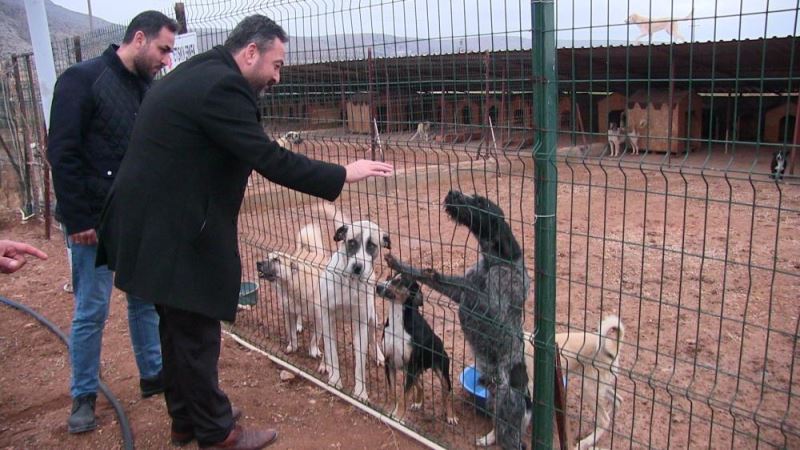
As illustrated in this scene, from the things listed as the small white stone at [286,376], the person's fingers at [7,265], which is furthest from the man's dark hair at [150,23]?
the small white stone at [286,376]

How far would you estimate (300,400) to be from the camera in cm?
393

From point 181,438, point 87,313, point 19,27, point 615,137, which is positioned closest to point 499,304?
point 181,438

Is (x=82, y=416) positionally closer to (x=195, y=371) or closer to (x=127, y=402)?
(x=127, y=402)

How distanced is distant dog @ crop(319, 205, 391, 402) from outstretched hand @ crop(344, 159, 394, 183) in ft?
4.42

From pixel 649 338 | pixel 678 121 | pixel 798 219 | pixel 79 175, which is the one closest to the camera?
pixel 79 175

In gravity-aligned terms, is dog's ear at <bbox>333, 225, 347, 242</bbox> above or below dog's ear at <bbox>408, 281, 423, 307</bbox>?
above

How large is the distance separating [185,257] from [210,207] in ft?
0.81

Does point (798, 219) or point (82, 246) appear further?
point (798, 219)

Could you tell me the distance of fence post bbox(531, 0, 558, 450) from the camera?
→ 238 cm

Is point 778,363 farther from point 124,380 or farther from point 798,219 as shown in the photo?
point 798,219

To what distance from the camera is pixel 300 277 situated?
14.8ft

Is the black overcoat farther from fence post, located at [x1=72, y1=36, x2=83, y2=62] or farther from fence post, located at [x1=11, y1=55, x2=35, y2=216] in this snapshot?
fence post, located at [x1=11, y1=55, x2=35, y2=216]

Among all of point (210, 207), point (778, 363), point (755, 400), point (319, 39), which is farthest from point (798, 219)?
point (210, 207)

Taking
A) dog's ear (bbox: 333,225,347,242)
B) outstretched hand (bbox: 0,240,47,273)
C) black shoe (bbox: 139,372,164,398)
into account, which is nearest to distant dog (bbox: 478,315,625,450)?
dog's ear (bbox: 333,225,347,242)
